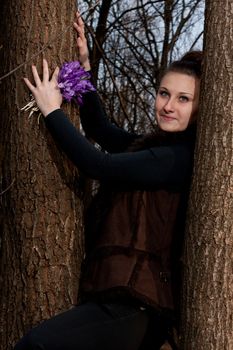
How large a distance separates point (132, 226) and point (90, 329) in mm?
458

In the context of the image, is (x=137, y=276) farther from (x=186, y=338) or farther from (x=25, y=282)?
(x=25, y=282)

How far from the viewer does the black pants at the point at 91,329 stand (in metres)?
2.46

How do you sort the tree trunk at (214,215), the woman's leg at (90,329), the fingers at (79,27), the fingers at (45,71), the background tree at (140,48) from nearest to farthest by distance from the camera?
1. the woman's leg at (90,329)
2. the tree trunk at (214,215)
3. the fingers at (45,71)
4. the fingers at (79,27)
5. the background tree at (140,48)

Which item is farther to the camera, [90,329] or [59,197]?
[59,197]

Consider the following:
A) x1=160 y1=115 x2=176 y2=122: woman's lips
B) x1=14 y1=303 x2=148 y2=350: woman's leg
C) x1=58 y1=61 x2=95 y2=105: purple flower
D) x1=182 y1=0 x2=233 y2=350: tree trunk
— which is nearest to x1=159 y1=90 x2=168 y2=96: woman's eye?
x1=160 y1=115 x2=176 y2=122: woman's lips

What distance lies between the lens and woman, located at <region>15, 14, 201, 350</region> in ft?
8.27

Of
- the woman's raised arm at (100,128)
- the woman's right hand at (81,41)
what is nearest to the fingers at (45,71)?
the woman's right hand at (81,41)

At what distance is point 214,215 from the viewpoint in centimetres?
257

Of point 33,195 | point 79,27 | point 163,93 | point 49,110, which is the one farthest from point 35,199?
point 79,27

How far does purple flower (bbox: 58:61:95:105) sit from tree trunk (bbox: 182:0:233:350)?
2.05 ft

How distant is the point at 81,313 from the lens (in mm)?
2537

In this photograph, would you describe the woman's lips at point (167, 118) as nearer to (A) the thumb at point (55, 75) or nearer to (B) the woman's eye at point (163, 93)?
(B) the woman's eye at point (163, 93)

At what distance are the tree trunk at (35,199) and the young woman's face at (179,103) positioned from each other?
482mm

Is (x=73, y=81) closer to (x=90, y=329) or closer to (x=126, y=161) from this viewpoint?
(x=126, y=161)
